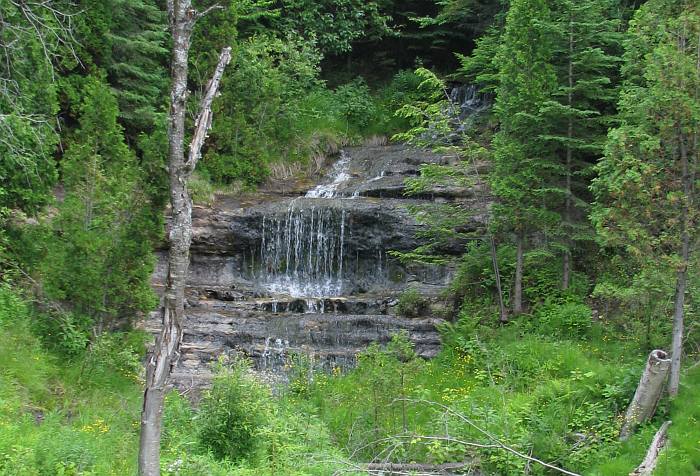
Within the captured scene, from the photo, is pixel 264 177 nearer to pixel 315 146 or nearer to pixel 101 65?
pixel 315 146

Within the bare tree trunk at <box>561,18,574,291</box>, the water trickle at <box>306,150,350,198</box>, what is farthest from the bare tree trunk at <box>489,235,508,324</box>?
the water trickle at <box>306,150,350,198</box>

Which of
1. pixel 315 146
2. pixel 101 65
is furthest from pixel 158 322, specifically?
pixel 315 146

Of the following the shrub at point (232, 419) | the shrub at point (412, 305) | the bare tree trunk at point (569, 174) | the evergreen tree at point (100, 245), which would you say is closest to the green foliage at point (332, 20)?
the bare tree trunk at point (569, 174)

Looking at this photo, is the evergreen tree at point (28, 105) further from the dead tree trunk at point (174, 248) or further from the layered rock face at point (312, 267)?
the dead tree trunk at point (174, 248)

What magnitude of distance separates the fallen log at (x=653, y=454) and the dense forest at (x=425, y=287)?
6 centimetres

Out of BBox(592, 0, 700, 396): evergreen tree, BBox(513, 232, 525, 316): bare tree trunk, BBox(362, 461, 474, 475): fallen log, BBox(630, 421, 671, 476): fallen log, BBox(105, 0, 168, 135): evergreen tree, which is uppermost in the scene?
BBox(105, 0, 168, 135): evergreen tree

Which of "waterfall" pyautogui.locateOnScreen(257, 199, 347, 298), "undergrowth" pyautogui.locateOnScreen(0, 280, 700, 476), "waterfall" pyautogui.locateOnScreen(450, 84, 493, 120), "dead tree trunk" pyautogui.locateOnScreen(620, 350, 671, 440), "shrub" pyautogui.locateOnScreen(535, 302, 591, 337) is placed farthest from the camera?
"waterfall" pyautogui.locateOnScreen(450, 84, 493, 120)

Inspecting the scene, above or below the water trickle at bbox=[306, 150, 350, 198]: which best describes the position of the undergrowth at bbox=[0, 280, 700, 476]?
below

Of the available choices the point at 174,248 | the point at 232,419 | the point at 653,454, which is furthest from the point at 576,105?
the point at 174,248

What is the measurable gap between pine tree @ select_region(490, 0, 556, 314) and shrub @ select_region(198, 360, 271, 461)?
→ 7.17 m

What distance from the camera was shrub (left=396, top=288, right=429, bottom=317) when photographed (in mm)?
14902

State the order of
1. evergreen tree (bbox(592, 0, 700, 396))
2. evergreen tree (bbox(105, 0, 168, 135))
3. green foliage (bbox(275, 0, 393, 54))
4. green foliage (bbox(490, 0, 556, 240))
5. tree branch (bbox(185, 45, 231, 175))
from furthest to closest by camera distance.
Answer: green foliage (bbox(275, 0, 393, 54)) → evergreen tree (bbox(105, 0, 168, 135)) → green foliage (bbox(490, 0, 556, 240)) → evergreen tree (bbox(592, 0, 700, 396)) → tree branch (bbox(185, 45, 231, 175))

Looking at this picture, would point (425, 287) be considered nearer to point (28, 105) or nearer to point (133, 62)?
point (28, 105)

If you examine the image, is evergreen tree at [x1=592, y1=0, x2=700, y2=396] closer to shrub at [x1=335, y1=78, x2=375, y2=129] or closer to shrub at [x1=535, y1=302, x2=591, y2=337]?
shrub at [x1=535, y1=302, x2=591, y2=337]
